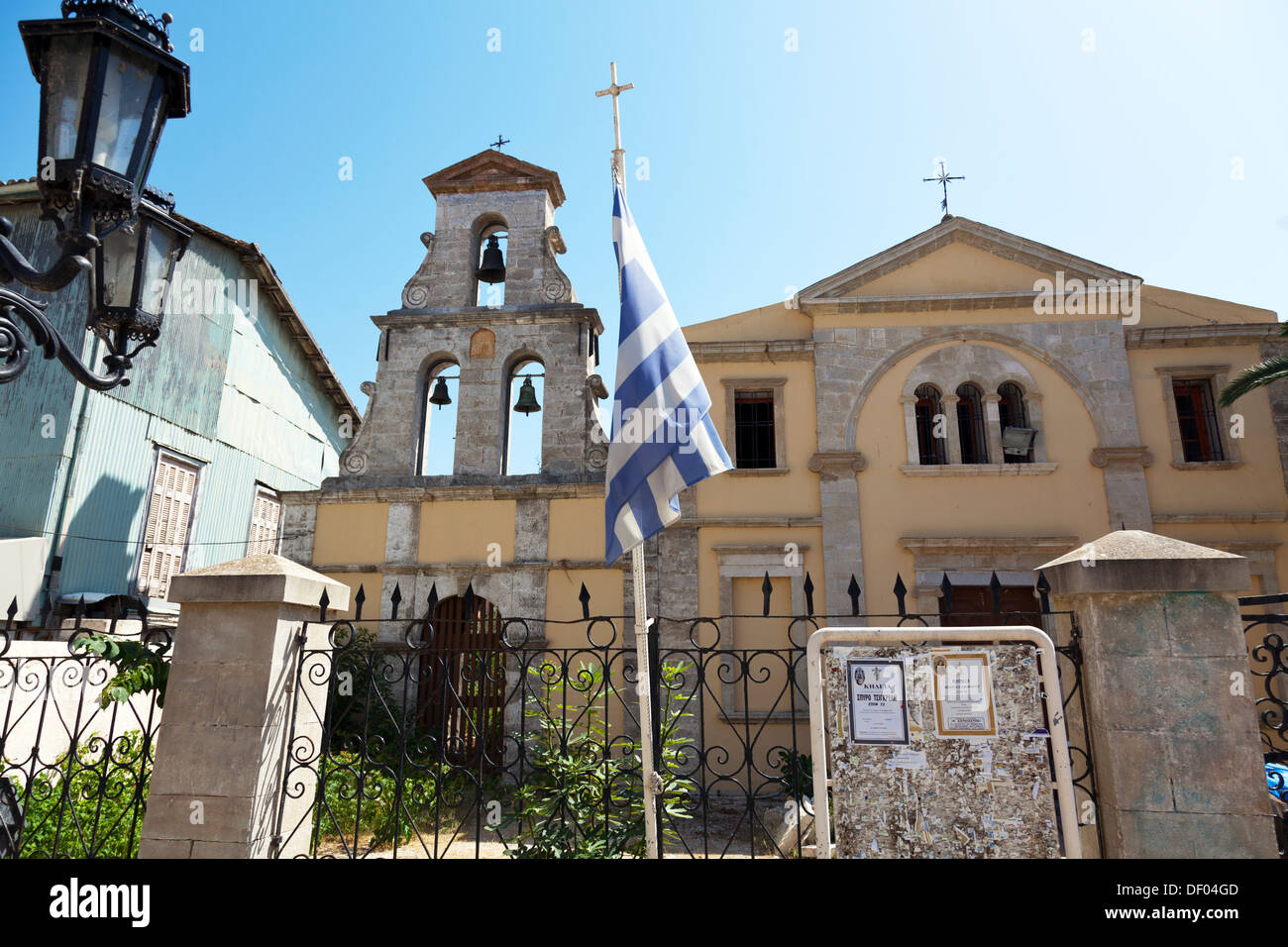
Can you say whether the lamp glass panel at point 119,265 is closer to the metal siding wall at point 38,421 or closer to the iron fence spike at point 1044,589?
the iron fence spike at point 1044,589

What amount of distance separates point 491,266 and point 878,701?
37.5 ft

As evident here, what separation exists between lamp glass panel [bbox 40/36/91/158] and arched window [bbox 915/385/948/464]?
36.4 feet

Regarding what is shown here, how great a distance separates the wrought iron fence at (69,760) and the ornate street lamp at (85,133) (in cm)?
169

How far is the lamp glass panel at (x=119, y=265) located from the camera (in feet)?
12.2

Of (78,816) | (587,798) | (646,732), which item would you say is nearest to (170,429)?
(78,816)

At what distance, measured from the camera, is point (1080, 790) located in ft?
12.6

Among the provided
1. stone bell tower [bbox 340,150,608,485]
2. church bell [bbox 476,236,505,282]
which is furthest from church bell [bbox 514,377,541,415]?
church bell [bbox 476,236,505,282]

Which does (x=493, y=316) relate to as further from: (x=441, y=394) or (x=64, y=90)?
(x=64, y=90)

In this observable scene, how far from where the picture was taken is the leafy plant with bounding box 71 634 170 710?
4.12 metres
